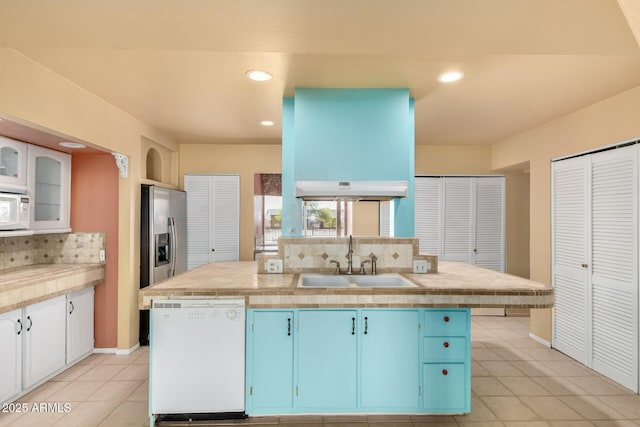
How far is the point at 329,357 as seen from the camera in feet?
7.86

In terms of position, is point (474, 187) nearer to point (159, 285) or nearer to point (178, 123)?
point (178, 123)

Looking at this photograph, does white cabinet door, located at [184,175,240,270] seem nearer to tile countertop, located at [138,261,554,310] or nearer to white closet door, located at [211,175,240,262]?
white closet door, located at [211,175,240,262]

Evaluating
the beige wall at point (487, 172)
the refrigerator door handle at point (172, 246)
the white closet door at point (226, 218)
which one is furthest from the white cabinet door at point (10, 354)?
the beige wall at point (487, 172)

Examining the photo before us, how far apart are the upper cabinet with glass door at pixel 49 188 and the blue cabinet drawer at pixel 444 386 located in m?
3.56

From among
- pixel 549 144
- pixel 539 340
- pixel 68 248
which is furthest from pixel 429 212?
pixel 68 248

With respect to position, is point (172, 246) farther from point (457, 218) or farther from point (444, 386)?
point (457, 218)

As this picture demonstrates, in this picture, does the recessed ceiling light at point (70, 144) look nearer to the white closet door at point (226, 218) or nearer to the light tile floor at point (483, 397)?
the white closet door at point (226, 218)

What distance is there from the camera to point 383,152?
2.98 metres

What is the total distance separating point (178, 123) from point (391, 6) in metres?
3.14

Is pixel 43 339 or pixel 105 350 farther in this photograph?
pixel 105 350

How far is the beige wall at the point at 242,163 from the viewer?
5047mm

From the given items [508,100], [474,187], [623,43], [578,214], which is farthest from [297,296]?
[474,187]

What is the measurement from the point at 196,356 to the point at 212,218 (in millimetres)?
2890

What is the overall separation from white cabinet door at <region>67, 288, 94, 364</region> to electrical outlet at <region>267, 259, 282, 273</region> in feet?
6.47
